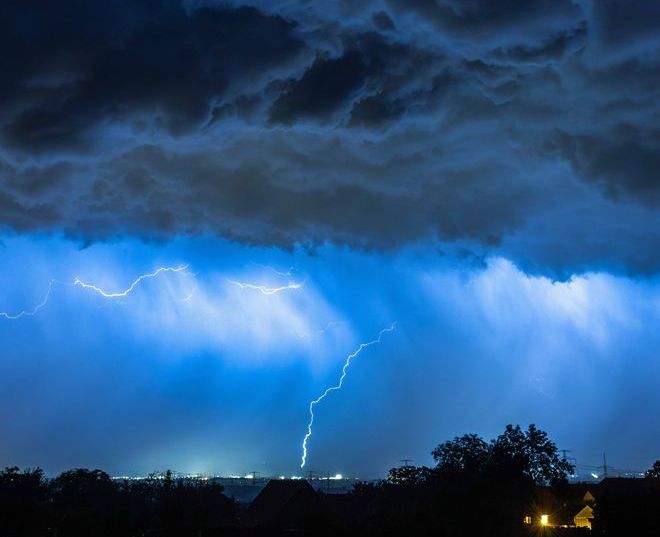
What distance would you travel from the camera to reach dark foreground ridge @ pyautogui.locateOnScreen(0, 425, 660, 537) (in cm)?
3856

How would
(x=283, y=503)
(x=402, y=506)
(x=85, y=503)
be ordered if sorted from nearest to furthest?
(x=402, y=506) → (x=85, y=503) → (x=283, y=503)

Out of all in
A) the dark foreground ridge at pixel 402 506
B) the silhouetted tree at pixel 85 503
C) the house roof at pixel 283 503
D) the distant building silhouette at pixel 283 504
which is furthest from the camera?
the house roof at pixel 283 503

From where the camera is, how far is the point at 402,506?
146 feet

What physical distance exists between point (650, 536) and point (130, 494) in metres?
44.9

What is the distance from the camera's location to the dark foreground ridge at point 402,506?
127 feet

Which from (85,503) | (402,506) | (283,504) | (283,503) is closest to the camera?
(402,506)

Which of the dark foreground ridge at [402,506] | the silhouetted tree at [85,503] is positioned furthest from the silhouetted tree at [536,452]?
the silhouetted tree at [85,503]

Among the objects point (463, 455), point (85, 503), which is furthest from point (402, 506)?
point (85, 503)

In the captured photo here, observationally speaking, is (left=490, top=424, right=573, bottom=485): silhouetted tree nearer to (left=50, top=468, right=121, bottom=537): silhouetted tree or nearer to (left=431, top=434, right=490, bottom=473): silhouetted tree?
(left=431, top=434, right=490, bottom=473): silhouetted tree

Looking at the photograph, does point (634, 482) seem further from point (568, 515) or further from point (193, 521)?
point (193, 521)

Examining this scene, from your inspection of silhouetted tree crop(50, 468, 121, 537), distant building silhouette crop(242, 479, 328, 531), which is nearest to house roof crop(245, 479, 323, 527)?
distant building silhouette crop(242, 479, 328, 531)

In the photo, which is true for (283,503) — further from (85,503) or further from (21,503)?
(21,503)

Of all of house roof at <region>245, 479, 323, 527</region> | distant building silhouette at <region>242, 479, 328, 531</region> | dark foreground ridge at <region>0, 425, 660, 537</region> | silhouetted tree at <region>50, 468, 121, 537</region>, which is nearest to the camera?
dark foreground ridge at <region>0, 425, 660, 537</region>

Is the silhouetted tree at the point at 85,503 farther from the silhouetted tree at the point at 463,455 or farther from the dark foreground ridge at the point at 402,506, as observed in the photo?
the silhouetted tree at the point at 463,455
